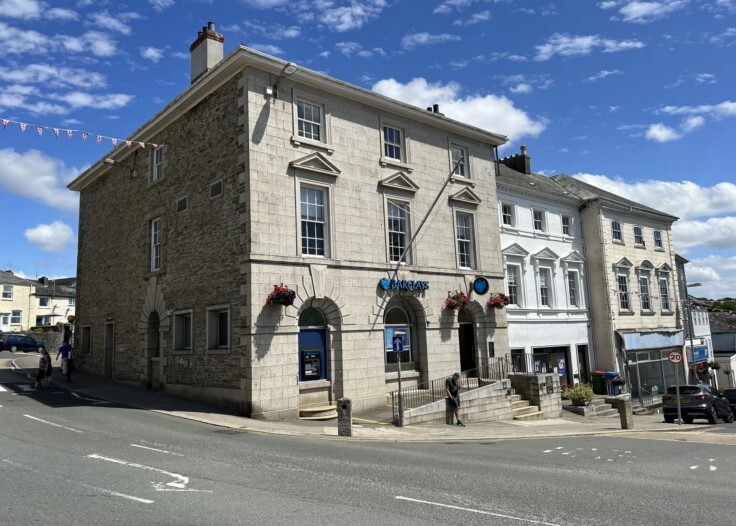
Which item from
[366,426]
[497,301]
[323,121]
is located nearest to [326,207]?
[323,121]

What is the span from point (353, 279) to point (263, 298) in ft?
11.9

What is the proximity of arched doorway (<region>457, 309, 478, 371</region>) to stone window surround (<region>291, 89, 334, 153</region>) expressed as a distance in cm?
954

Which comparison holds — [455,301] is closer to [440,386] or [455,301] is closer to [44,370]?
[440,386]

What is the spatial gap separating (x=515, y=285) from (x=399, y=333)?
917cm

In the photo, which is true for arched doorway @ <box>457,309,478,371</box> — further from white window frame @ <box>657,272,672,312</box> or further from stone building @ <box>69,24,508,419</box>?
white window frame @ <box>657,272,672,312</box>

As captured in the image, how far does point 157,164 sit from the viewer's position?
22.7m

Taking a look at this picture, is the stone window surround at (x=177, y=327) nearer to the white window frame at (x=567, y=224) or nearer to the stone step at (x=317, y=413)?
the stone step at (x=317, y=413)

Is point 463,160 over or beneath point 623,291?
over

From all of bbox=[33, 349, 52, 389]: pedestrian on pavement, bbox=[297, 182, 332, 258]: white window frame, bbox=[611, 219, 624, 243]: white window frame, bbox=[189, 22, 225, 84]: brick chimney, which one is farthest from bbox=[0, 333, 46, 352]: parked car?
bbox=[611, 219, 624, 243]: white window frame

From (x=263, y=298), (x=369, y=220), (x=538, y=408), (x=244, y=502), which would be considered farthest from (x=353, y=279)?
(x=244, y=502)

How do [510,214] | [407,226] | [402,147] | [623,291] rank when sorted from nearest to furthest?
[407,226], [402,147], [510,214], [623,291]

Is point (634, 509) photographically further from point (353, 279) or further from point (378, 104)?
point (378, 104)

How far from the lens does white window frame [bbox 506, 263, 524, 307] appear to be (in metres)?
27.0

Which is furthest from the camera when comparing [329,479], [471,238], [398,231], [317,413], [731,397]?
[731,397]
